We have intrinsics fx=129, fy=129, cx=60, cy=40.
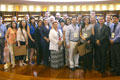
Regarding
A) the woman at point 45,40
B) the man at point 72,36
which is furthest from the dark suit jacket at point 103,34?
the woman at point 45,40

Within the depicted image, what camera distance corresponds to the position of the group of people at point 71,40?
125 inches

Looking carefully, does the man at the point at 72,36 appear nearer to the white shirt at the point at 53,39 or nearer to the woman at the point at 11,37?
the white shirt at the point at 53,39

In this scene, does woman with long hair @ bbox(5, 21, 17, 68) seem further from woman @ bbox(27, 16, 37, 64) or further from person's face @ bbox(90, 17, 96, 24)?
person's face @ bbox(90, 17, 96, 24)

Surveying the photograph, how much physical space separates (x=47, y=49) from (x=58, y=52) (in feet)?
1.35

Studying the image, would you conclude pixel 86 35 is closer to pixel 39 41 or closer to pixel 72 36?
pixel 72 36

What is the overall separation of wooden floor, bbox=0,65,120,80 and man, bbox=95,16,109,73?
29 centimetres

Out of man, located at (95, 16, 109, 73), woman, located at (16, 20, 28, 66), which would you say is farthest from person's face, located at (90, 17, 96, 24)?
woman, located at (16, 20, 28, 66)

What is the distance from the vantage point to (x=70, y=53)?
344cm

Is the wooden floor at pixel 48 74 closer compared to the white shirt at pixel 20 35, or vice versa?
the wooden floor at pixel 48 74

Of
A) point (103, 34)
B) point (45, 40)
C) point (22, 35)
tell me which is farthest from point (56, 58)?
point (103, 34)

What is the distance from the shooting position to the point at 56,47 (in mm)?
3480

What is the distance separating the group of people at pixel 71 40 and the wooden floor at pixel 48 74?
0.59ft

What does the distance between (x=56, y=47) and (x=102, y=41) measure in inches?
46.7

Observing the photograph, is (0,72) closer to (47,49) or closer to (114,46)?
(47,49)
